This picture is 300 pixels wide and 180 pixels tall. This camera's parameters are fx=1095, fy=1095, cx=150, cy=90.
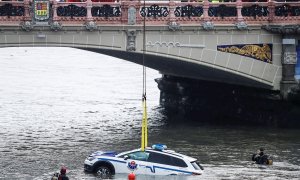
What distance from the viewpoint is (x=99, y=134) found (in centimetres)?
5891

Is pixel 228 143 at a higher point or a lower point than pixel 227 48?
lower

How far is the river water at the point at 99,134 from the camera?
48688 millimetres

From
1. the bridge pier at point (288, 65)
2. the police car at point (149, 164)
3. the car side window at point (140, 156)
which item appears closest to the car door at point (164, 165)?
the police car at point (149, 164)

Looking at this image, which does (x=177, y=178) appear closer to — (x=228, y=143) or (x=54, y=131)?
Answer: (x=228, y=143)

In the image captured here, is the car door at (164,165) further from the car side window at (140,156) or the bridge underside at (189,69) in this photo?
the bridge underside at (189,69)

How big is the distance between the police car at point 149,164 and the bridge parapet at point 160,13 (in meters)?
10.4

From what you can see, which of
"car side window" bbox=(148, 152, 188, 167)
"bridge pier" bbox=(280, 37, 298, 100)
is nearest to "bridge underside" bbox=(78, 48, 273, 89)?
"bridge pier" bbox=(280, 37, 298, 100)

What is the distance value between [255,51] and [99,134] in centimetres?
968

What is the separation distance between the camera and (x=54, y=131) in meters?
60.1

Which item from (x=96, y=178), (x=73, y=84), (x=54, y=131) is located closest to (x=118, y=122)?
(x=54, y=131)

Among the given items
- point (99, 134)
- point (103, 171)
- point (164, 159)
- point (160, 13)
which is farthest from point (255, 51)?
A: point (103, 171)

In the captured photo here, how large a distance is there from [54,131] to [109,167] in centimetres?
1465

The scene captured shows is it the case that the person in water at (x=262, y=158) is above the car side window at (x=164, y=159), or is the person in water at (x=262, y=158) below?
below

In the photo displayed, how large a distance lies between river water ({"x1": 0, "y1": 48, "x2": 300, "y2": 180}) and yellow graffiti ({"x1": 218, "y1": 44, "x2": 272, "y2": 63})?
394 cm
